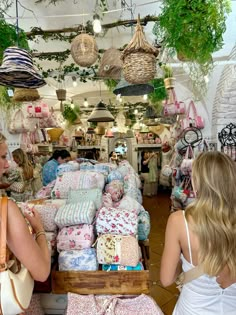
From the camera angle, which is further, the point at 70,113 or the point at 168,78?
the point at 70,113

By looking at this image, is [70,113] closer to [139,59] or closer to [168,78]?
[168,78]

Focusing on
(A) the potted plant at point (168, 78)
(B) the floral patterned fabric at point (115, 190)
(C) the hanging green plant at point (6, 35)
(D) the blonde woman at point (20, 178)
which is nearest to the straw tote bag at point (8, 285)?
(B) the floral patterned fabric at point (115, 190)

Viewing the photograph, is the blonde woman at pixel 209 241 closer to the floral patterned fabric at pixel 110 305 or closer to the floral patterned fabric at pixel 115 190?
the floral patterned fabric at pixel 110 305

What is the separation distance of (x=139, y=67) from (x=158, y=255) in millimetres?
3009

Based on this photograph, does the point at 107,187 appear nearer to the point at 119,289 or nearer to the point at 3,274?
the point at 119,289

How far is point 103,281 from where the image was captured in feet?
5.22

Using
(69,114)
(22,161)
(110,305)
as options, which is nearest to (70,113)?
(69,114)

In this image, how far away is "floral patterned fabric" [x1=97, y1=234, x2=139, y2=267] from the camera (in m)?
1.59

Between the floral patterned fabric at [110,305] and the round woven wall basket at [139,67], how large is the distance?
161 cm

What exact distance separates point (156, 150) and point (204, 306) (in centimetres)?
1340

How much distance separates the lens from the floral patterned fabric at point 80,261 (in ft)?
5.34

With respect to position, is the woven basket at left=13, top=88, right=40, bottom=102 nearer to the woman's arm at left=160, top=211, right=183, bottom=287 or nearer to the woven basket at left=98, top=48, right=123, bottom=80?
the woven basket at left=98, top=48, right=123, bottom=80

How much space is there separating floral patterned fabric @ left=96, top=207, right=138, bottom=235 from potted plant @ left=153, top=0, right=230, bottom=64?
71.1 inches

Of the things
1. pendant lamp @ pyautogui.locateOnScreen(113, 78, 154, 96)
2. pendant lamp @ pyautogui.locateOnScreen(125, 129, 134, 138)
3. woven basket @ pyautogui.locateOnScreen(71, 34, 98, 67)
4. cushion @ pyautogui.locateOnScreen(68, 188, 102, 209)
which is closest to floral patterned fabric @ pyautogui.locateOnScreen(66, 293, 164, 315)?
cushion @ pyautogui.locateOnScreen(68, 188, 102, 209)
